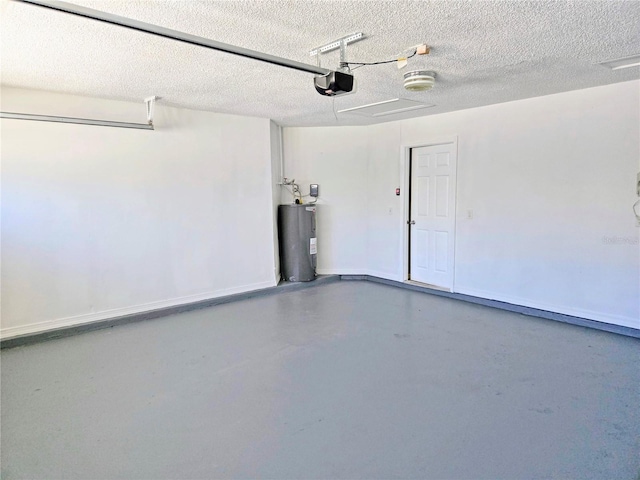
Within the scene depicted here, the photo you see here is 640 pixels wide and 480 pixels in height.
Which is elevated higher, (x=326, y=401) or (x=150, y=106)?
(x=150, y=106)

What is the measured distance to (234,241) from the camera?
518 cm

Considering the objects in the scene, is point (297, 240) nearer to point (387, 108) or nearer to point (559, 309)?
point (387, 108)

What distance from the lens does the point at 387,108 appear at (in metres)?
4.71

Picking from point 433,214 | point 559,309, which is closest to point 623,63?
point 559,309

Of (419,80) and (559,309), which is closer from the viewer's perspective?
(419,80)

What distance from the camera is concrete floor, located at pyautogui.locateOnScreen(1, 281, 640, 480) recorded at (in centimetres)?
207

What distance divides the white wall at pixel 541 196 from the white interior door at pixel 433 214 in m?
0.14

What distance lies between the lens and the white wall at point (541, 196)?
369cm

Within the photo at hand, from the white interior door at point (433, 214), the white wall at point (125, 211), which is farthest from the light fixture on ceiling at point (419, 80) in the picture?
the white wall at point (125, 211)

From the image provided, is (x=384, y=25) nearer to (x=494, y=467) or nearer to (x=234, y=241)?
(x=494, y=467)

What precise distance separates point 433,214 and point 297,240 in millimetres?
2002

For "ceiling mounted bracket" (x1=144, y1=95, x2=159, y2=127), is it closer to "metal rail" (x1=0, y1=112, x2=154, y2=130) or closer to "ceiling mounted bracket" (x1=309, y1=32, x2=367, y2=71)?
"metal rail" (x1=0, y1=112, x2=154, y2=130)

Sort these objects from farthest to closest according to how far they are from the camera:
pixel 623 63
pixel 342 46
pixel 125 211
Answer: pixel 125 211, pixel 623 63, pixel 342 46

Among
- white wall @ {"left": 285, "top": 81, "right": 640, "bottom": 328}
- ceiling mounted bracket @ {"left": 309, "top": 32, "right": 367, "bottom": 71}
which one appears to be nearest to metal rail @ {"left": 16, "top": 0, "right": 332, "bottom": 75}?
ceiling mounted bracket @ {"left": 309, "top": 32, "right": 367, "bottom": 71}
